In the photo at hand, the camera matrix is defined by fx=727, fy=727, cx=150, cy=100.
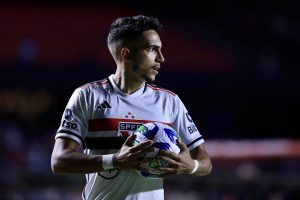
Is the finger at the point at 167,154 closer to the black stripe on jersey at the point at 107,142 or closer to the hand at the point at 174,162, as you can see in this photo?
the hand at the point at 174,162

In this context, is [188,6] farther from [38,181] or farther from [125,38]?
[125,38]

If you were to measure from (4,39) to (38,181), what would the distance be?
28.7ft

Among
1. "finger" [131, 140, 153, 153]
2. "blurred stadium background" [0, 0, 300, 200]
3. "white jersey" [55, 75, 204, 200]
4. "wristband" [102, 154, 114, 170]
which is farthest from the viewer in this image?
"blurred stadium background" [0, 0, 300, 200]

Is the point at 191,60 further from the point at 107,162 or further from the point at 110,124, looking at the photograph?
the point at 107,162

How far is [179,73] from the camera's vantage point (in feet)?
60.6

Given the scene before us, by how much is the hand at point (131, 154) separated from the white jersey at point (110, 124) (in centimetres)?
28

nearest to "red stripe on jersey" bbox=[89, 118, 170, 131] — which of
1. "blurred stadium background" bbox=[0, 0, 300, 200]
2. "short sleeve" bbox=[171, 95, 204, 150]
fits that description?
"short sleeve" bbox=[171, 95, 204, 150]

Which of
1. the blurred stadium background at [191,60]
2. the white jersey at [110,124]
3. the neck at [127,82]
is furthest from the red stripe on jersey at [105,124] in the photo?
the blurred stadium background at [191,60]

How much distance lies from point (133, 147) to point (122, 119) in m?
0.47

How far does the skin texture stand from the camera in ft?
13.2

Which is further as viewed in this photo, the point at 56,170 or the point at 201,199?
the point at 201,199

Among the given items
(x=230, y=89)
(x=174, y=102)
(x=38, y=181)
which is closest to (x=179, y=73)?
(x=230, y=89)

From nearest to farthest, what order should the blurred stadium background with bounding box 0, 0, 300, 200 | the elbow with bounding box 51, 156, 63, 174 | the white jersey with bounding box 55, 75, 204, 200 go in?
1. the elbow with bounding box 51, 156, 63, 174
2. the white jersey with bounding box 55, 75, 204, 200
3. the blurred stadium background with bounding box 0, 0, 300, 200

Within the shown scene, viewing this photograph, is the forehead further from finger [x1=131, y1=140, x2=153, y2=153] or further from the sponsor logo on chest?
finger [x1=131, y1=140, x2=153, y2=153]
